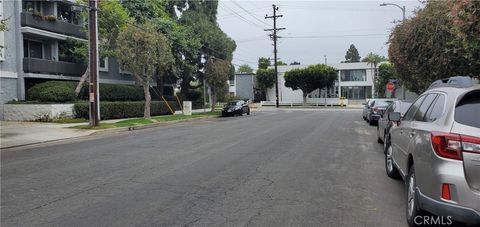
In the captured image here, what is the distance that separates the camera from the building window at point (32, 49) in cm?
3188

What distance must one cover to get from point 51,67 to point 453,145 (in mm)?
31598

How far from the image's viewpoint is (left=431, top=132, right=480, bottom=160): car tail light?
4.66 meters

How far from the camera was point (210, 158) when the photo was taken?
1176cm

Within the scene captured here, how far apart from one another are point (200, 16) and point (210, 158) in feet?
123

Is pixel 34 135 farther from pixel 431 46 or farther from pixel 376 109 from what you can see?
pixel 376 109

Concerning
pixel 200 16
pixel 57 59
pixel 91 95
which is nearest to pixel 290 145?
pixel 91 95

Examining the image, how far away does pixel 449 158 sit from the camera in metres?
4.77

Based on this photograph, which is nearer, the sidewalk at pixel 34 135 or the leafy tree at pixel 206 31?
the sidewalk at pixel 34 135

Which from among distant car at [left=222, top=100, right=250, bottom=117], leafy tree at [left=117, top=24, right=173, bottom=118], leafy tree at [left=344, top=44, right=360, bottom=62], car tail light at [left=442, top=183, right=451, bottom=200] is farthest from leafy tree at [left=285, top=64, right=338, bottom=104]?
leafy tree at [left=344, top=44, right=360, bottom=62]

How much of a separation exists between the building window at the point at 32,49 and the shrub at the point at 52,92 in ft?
9.76

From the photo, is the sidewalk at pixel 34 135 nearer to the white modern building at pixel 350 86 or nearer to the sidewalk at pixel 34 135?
the sidewalk at pixel 34 135

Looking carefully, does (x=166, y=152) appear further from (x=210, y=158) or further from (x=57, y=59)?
(x=57, y=59)

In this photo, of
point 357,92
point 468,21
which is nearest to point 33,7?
point 468,21

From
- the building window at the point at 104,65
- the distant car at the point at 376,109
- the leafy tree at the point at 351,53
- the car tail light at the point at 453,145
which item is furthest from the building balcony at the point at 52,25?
the leafy tree at the point at 351,53
